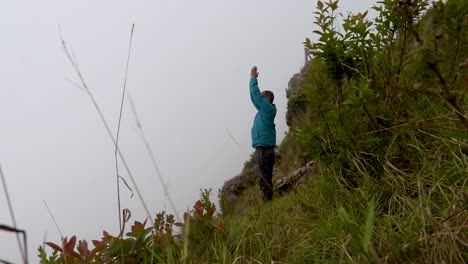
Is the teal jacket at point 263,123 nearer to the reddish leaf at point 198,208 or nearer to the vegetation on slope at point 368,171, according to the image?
the vegetation on slope at point 368,171

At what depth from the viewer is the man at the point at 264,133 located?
633 centimetres

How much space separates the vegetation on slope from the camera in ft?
5.77

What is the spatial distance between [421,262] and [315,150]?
146 centimetres

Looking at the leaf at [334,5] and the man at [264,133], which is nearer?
the leaf at [334,5]

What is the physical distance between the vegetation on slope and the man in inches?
119

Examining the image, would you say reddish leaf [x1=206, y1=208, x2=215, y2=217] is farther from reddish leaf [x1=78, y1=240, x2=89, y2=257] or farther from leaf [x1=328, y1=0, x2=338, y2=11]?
leaf [x1=328, y1=0, x2=338, y2=11]

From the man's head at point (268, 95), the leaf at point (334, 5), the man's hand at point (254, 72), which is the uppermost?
the man's hand at point (254, 72)

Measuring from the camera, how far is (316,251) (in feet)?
6.42

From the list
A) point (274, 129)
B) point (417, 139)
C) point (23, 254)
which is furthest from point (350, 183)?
point (274, 129)

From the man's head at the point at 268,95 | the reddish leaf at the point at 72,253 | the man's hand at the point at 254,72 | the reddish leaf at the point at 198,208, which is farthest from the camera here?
the man's head at the point at 268,95

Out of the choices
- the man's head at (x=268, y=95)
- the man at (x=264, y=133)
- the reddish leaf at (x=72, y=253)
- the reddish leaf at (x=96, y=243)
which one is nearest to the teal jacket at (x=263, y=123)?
the man at (x=264, y=133)

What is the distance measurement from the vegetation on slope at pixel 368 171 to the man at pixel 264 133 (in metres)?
3.03

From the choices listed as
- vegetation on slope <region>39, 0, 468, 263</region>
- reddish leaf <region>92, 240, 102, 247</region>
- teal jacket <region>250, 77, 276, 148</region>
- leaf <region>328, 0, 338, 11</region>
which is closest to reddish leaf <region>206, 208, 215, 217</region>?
vegetation on slope <region>39, 0, 468, 263</region>

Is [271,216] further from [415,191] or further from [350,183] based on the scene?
[415,191]
